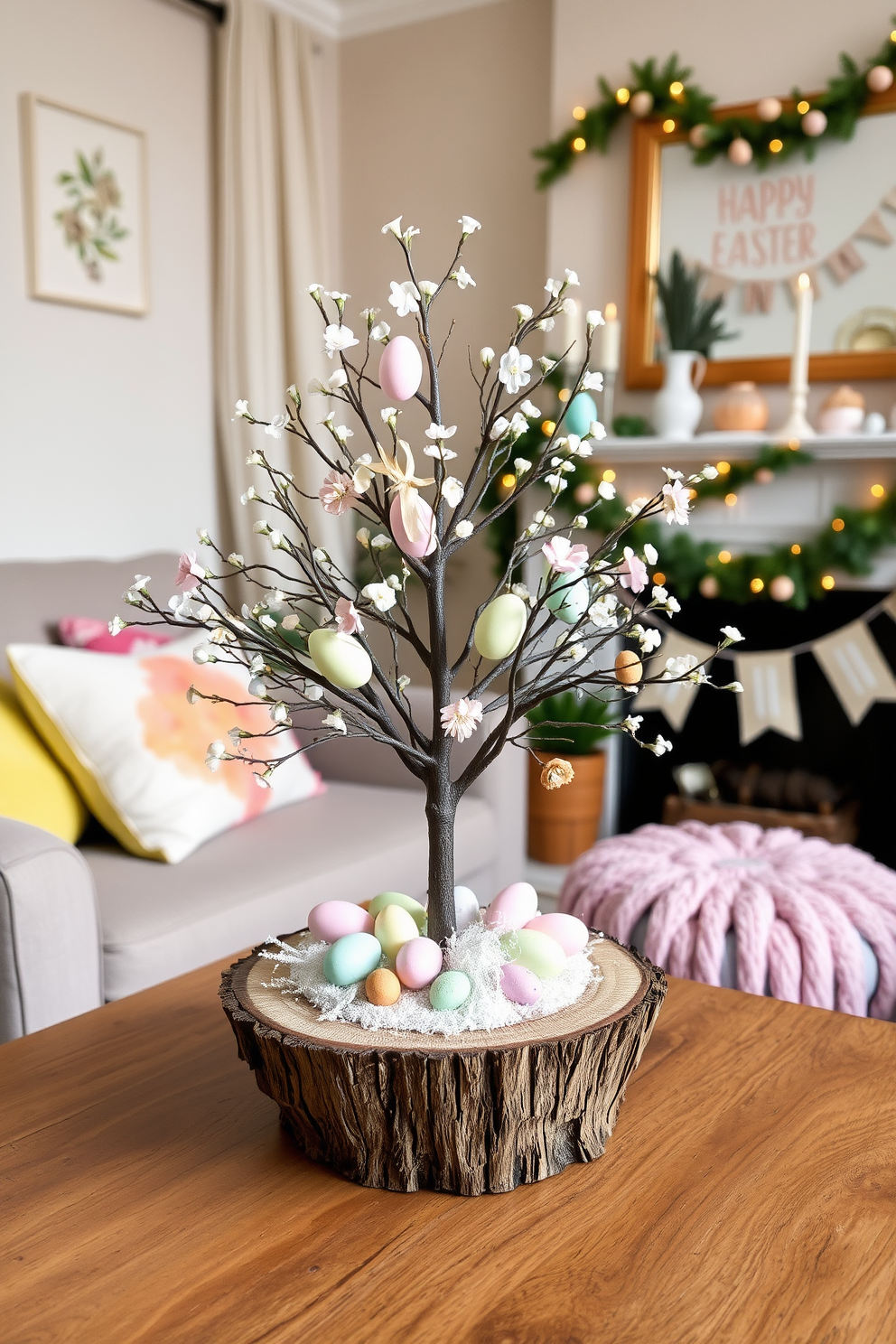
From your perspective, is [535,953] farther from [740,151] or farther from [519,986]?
[740,151]

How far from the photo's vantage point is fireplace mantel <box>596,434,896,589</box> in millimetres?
2803

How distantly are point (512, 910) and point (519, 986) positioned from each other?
109 millimetres

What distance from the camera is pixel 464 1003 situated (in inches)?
34.1

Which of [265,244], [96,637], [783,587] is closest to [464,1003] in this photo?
[96,637]

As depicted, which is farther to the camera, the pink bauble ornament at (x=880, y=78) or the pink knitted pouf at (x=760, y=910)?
the pink bauble ornament at (x=880, y=78)

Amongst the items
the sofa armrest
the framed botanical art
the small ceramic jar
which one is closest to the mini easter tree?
the sofa armrest

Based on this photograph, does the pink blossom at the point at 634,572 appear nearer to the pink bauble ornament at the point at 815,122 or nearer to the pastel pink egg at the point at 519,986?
the pastel pink egg at the point at 519,986

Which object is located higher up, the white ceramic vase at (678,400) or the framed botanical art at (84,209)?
the framed botanical art at (84,209)

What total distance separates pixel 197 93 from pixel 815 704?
2389 millimetres

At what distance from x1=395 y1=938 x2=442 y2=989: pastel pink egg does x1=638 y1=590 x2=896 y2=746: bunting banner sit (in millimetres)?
2019

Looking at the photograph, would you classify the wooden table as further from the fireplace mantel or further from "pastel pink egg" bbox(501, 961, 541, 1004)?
the fireplace mantel

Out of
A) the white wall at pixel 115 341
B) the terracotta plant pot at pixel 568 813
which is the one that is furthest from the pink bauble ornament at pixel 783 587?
the white wall at pixel 115 341

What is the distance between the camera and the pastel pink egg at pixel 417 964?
2.93 feet

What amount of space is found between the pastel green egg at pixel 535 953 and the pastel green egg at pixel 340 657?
9.8 inches
